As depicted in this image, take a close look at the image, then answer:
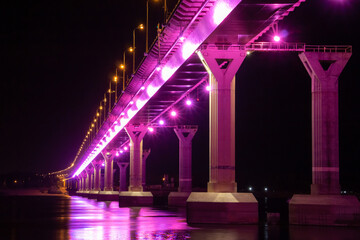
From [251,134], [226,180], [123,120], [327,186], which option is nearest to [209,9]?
[226,180]

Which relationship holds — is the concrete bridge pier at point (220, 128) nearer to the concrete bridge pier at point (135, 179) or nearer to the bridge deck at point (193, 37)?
the bridge deck at point (193, 37)

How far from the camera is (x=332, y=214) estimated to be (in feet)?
113

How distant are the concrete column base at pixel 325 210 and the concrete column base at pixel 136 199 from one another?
1632 inches

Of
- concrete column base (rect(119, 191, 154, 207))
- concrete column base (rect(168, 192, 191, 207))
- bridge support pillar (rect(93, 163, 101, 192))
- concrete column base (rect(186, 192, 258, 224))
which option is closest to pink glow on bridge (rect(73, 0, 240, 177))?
concrete column base (rect(186, 192, 258, 224))

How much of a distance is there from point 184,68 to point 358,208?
18124mm

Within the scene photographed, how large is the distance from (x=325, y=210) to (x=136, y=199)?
141 ft

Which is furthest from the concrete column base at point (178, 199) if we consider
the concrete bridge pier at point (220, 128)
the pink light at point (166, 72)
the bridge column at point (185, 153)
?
the concrete bridge pier at point (220, 128)

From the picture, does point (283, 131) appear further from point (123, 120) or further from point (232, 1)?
point (232, 1)

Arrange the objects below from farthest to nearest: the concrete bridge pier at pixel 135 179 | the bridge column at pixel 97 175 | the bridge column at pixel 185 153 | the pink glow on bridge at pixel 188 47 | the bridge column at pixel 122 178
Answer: the bridge column at pixel 97 175 < the bridge column at pixel 122 178 < the bridge column at pixel 185 153 < the concrete bridge pier at pixel 135 179 < the pink glow on bridge at pixel 188 47

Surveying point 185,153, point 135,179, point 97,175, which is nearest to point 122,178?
point 97,175

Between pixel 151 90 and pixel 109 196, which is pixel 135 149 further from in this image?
pixel 109 196

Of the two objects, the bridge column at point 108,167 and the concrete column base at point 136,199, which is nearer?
the concrete column base at point 136,199

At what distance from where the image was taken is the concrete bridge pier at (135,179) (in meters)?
75.4

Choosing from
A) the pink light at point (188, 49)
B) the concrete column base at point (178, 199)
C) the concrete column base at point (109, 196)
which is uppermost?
the pink light at point (188, 49)
